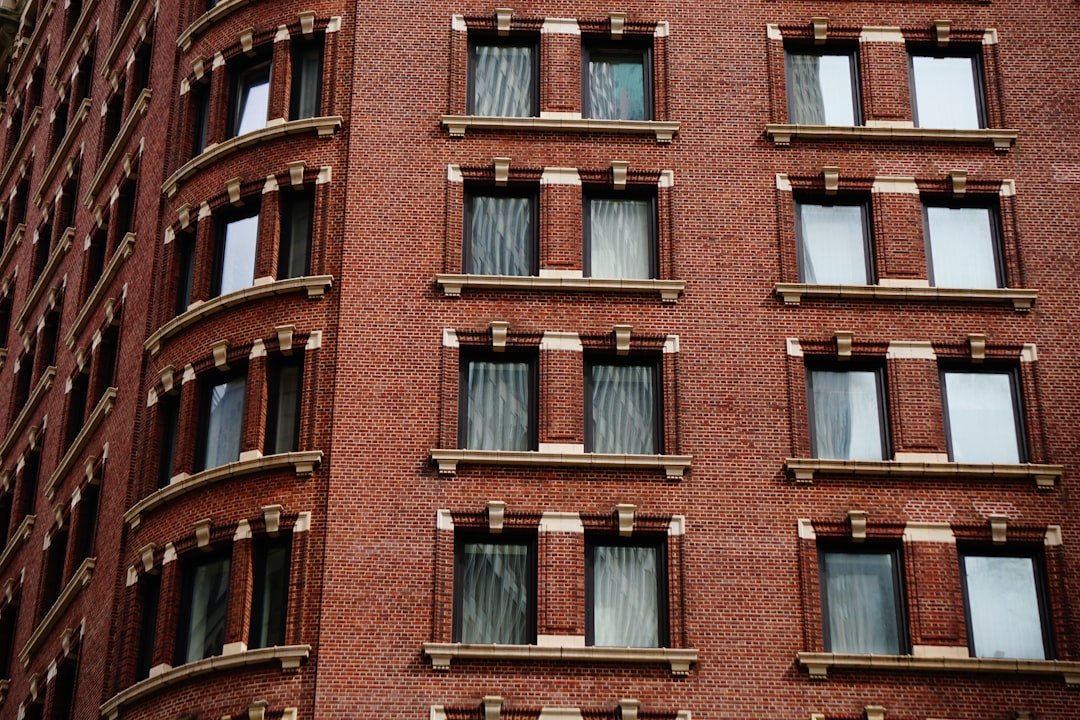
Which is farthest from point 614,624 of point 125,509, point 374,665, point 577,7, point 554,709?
point 577,7

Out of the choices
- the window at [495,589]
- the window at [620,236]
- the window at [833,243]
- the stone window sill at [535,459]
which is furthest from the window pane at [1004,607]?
the window at [620,236]

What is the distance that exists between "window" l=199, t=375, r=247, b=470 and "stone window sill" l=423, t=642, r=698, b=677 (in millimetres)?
7019

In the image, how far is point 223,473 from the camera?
40.2 meters

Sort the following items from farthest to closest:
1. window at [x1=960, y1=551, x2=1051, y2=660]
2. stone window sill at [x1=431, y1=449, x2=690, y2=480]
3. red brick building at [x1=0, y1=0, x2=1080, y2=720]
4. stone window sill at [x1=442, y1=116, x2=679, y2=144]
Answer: stone window sill at [x1=442, y1=116, x2=679, y2=144], stone window sill at [x1=431, y1=449, x2=690, y2=480], window at [x1=960, y1=551, x2=1051, y2=660], red brick building at [x1=0, y1=0, x2=1080, y2=720]

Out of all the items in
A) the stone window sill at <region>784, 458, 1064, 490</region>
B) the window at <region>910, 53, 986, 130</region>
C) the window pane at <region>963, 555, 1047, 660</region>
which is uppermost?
the window at <region>910, 53, 986, 130</region>

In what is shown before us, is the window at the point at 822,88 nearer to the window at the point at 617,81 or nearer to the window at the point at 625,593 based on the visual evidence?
the window at the point at 617,81

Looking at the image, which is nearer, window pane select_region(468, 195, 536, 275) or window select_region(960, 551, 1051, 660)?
window select_region(960, 551, 1051, 660)

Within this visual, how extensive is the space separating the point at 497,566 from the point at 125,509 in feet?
31.8

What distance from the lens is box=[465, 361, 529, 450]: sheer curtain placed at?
40156mm

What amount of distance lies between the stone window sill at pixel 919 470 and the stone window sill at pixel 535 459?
258cm

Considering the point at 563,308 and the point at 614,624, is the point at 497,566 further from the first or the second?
the point at 563,308

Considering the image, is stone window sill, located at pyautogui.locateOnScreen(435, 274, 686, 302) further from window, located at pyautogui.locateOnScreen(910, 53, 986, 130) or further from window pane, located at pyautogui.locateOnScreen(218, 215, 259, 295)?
window, located at pyautogui.locateOnScreen(910, 53, 986, 130)

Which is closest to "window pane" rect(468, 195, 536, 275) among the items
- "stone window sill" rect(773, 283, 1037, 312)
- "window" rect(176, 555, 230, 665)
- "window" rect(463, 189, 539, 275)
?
"window" rect(463, 189, 539, 275)

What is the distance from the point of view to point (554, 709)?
36969 millimetres
